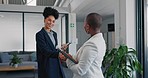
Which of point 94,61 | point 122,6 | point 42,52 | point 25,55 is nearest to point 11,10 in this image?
→ point 25,55

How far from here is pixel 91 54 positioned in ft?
4.52

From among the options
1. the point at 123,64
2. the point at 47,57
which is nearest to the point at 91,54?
the point at 47,57

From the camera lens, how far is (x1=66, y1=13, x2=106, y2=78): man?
4.53ft

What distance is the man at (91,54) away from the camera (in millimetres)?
1382

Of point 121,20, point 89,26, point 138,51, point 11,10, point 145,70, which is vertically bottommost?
point 145,70

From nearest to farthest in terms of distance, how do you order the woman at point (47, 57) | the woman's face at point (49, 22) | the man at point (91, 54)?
the man at point (91, 54) < the woman at point (47, 57) < the woman's face at point (49, 22)

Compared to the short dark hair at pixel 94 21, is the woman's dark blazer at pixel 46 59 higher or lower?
lower

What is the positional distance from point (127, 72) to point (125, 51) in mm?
378

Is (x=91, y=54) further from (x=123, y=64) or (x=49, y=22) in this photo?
(x=123, y=64)

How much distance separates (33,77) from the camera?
4.94 meters

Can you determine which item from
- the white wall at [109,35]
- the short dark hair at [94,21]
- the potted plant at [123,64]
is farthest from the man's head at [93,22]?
the white wall at [109,35]

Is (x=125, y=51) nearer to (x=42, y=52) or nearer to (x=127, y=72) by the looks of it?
(x=127, y=72)

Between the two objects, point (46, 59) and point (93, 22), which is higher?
point (93, 22)

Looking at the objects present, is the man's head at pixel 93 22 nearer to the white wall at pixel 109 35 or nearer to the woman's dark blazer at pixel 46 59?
the woman's dark blazer at pixel 46 59
